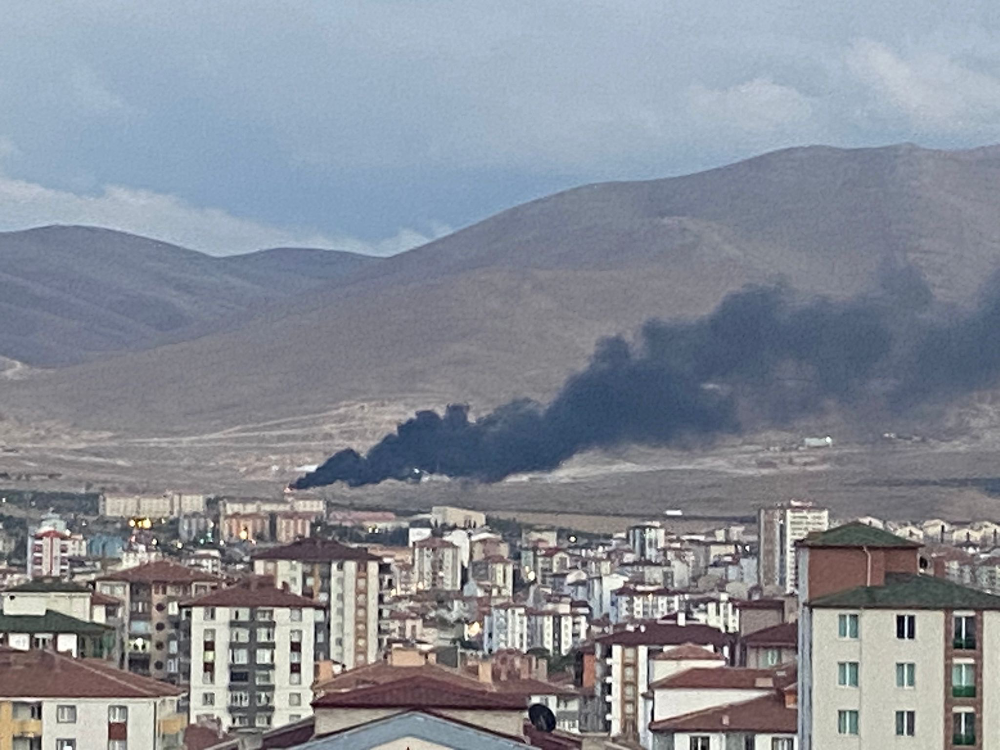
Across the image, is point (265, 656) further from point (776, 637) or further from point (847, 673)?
point (847, 673)

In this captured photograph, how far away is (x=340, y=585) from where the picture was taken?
282 ft

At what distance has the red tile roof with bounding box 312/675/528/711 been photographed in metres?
33.9

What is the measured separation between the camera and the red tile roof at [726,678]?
46.0 metres

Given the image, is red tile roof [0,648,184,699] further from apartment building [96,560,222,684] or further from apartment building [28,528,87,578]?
apartment building [28,528,87,578]

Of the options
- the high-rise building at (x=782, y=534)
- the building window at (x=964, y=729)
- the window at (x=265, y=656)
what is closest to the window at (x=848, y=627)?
the building window at (x=964, y=729)

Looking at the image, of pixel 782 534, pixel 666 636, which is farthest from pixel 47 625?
pixel 782 534

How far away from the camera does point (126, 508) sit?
6737 inches

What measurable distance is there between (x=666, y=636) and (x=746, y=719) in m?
24.1

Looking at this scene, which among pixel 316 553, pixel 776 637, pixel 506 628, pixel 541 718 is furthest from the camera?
pixel 506 628

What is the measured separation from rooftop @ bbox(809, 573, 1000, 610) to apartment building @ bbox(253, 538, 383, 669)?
160 feet

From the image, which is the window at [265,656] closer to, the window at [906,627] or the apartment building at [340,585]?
the apartment building at [340,585]

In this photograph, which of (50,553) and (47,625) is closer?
(47,625)

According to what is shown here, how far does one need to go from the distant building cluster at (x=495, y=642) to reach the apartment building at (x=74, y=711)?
0.11 ft

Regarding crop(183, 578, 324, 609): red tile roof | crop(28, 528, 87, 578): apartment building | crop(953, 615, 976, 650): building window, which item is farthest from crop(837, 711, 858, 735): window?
crop(28, 528, 87, 578): apartment building
